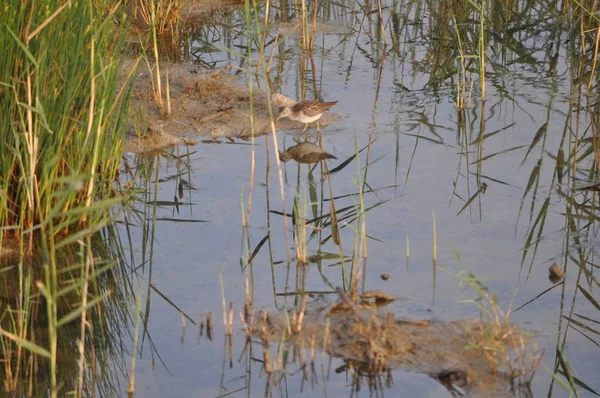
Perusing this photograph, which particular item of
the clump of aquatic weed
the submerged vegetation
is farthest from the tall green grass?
the clump of aquatic weed

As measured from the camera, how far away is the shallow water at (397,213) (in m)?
3.76

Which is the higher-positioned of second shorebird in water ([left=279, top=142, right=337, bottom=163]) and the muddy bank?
the muddy bank

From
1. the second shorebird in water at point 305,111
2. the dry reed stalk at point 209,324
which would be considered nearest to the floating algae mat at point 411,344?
the dry reed stalk at point 209,324

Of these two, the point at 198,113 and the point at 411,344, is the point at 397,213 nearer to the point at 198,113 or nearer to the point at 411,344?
the point at 411,344

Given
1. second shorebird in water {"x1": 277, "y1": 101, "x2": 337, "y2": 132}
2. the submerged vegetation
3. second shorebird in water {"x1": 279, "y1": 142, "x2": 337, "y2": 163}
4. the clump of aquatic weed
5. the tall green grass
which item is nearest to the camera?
the clump of aquatic weed

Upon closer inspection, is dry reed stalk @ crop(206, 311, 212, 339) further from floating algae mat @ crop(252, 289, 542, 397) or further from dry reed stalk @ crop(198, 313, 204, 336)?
floating algae mat @ crop(252, 289, 542, 397)

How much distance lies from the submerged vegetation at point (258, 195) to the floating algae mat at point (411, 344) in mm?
10

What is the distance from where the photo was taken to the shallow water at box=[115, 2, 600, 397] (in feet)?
12.3

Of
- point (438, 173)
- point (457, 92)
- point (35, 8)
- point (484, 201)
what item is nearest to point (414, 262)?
point (484, 201)

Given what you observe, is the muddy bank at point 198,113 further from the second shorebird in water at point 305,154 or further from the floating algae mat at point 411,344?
the floating algae mat at point 411,344

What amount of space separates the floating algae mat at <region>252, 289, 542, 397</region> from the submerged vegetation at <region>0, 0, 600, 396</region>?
10 millimetres

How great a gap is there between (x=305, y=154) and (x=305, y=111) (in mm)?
367

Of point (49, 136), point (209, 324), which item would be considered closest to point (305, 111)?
point (49, 136)

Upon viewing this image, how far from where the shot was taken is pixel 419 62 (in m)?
7.70
